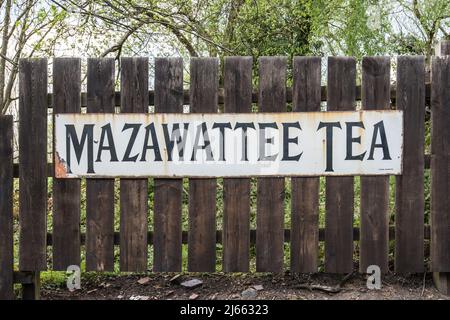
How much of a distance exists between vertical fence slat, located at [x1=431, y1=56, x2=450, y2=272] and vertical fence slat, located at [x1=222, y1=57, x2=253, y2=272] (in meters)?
1.49

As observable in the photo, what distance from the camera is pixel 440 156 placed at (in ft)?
11.6

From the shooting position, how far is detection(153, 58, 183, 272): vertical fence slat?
358 centimetres

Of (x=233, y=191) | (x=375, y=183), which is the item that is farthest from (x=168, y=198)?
(x=375, y=183)

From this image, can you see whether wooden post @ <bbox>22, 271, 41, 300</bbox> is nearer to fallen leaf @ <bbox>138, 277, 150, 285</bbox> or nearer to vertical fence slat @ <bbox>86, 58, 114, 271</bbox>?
vertical fence slat @ <bbox>86, 58, 114, 271</bbox>

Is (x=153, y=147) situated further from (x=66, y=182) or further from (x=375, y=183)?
(x=375, y=183)

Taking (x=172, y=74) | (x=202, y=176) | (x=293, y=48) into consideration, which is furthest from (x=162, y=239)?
(x=293, y=48)

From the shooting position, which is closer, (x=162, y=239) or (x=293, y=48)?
(x=162, y=239)

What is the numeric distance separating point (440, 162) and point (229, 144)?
1692 mm

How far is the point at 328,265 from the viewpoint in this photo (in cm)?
362

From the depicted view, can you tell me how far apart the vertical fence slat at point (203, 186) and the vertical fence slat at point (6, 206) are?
1.49 meters

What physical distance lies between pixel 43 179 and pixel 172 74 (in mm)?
1351

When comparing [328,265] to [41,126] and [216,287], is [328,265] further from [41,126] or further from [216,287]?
[41,126]

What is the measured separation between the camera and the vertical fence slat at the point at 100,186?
11.8 ft

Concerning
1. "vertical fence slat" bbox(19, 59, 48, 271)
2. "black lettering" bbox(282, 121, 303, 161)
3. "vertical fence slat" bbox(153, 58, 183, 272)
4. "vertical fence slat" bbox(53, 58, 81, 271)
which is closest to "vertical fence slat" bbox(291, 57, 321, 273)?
"black lettering" bbox(282, 121, 303, 161)
